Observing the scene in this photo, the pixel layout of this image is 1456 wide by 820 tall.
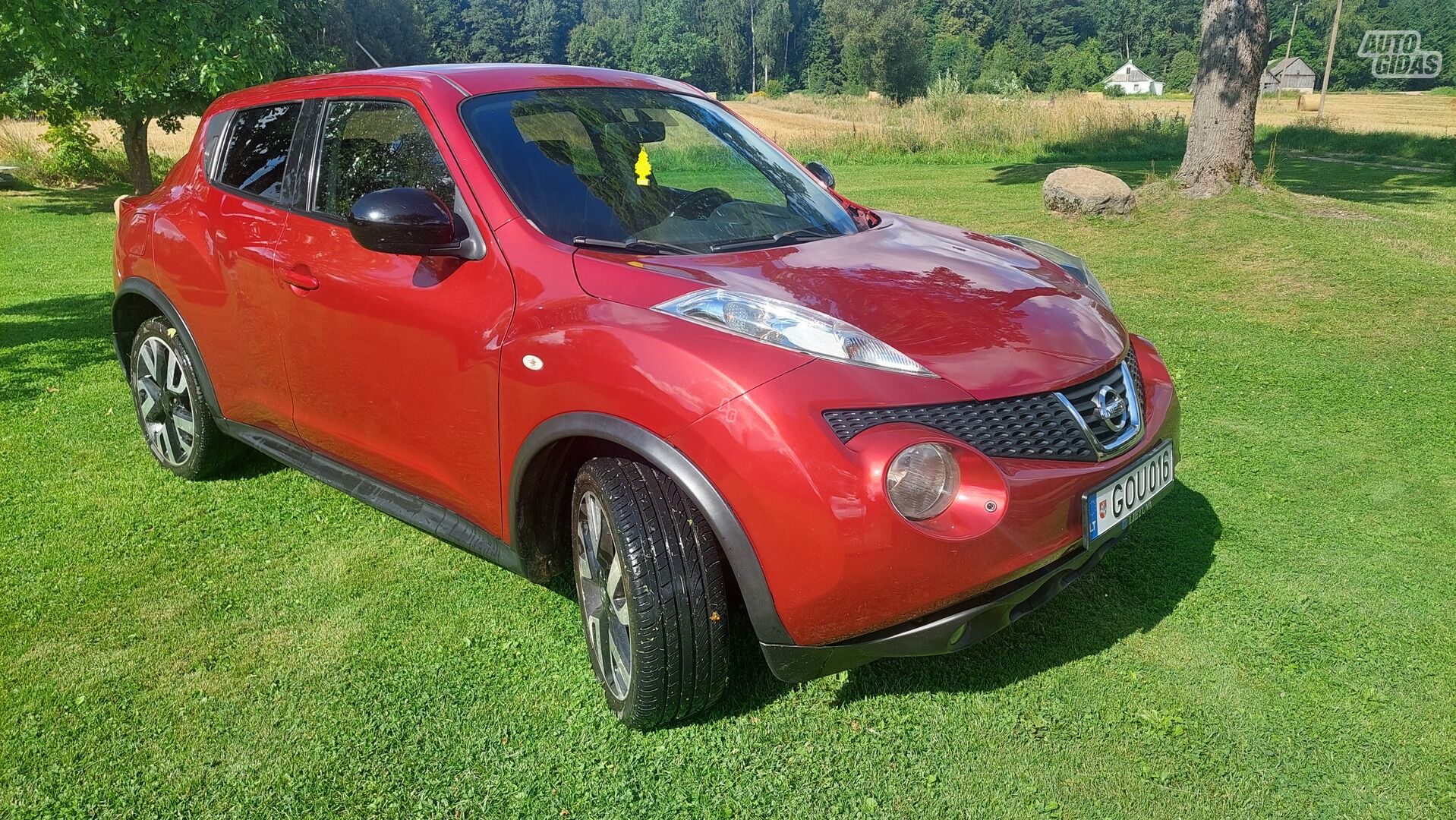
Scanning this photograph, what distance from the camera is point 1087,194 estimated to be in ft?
41.7

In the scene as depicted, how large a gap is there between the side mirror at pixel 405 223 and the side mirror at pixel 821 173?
1.81 meters

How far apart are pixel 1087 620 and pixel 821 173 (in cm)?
218

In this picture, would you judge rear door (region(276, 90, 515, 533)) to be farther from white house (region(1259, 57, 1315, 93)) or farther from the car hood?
white house (region(1259, 57, 1315, 93))

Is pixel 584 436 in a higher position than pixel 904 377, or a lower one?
lower

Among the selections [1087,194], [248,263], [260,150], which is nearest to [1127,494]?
[248,263]

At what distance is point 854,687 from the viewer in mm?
3146

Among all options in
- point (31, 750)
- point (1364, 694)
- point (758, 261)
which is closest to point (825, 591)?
point (758, 261)

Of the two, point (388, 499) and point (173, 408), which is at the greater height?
point (388, 499)

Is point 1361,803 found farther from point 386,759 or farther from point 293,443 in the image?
point 293,443

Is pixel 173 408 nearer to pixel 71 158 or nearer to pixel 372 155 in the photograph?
pixel 372 155

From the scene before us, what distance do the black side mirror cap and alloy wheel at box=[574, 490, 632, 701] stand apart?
0.86 metres

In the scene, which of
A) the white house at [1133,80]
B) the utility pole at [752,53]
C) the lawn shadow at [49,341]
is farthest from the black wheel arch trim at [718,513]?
the utility pole at [752,53]

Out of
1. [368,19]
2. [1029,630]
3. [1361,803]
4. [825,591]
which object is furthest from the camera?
[368,19]

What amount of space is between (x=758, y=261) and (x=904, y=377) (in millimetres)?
736
